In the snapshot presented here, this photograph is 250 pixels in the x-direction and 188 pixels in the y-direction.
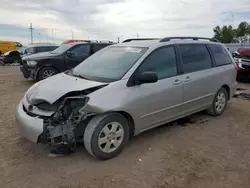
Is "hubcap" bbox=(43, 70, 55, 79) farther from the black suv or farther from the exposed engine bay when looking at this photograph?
the exposed engine bay

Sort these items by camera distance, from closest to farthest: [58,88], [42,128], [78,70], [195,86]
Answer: [42,128], [58,88], [78,70], [195,86]

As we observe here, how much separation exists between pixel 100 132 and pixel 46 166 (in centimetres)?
84

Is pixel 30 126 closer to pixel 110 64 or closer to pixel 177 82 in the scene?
pixel 110 64

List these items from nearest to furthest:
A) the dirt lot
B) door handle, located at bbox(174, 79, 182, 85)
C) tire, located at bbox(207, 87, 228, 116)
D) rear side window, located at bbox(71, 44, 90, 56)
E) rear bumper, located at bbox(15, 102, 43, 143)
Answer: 1. the dirt lot
2. rear bumper, located at bbox(15, 102, 43, 143)
3. door handle, located at bbox(174, 79, 182, 85)
4. tire, located at bbox(207, 87, 228, 116)
5. rear side window, located at bbox(71, 44, 90, 56)

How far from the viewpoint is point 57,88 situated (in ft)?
12.0

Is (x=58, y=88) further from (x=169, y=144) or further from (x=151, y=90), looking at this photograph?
(x=169, y=144)

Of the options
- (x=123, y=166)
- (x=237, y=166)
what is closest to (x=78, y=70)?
(x=123, y=166)

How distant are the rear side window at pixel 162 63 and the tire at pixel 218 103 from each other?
155cm

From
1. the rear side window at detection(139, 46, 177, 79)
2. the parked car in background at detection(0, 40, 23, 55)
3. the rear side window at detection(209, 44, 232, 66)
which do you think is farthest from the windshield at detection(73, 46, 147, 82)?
the parked car in background at detection(0, 40, 23, 55)

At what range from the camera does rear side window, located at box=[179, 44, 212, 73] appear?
4734mm

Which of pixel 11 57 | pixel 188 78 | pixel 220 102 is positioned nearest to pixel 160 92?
pixel 188 78

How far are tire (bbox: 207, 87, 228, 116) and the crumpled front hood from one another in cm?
291

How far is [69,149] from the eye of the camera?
11.3 ft

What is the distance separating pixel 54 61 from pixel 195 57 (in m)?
6.00
